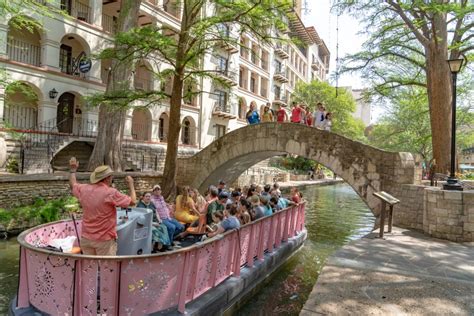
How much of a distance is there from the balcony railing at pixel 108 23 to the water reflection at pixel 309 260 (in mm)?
15558

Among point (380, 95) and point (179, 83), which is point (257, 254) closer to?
point (179, 83)

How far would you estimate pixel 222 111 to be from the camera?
30.4m

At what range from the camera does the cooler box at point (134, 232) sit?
5.61 metres

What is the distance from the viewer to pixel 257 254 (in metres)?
7.59

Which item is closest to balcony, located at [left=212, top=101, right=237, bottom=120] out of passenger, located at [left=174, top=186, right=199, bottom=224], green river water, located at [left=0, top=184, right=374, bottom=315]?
green river water, located at [left=0, top=184, right=374, bottom=315]

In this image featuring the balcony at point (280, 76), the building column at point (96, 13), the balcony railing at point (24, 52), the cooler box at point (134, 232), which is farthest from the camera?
the balcony at point (280, 76)

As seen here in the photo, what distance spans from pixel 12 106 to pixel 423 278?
18.2 m

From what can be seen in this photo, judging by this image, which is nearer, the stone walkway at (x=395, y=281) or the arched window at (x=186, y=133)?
the stone walkway at (x=395, y=281)

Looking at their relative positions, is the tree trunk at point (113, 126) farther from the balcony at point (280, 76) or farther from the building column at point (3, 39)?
the balcony at point (280, 76)

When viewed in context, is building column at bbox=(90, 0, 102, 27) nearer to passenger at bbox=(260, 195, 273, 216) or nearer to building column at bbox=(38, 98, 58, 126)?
building column at bbox=(38, 98, 58, 126)

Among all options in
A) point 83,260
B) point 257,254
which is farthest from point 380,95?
point 83,260

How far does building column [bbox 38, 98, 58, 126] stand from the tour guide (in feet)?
47.8

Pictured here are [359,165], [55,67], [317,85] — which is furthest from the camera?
[317,85]

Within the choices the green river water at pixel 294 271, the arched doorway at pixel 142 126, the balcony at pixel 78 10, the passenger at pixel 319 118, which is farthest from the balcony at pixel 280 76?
the green river water at pixel 294 271
